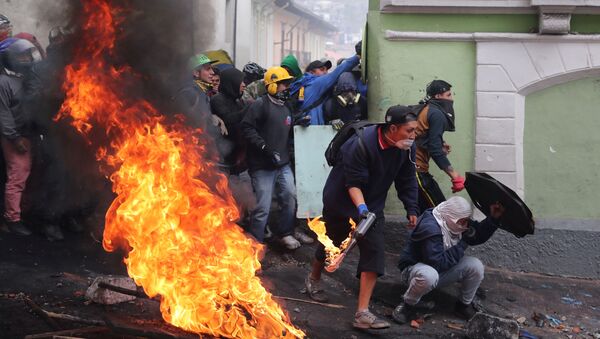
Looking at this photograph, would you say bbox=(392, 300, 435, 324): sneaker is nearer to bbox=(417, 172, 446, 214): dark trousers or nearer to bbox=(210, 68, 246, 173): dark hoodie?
bbox=(417, 172, 446, 214): dark trousers

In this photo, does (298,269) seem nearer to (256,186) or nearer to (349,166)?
(256,186)

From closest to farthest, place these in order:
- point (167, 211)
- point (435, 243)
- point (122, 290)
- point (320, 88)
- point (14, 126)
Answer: point (122, 290)
point (167, 211)
point (435, 243)
point (14, 126)
point (320, 88)

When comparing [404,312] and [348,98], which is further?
[348,98]

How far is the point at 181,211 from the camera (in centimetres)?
579

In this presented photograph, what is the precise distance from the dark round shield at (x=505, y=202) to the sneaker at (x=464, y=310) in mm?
911

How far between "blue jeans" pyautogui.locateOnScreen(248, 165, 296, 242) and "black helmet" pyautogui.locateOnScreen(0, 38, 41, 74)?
2672mm

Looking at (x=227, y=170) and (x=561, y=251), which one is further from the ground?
(x=227, y=170)

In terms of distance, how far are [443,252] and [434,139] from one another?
151cm

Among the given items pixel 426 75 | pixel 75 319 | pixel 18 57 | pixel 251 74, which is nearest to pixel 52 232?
pixel 18 57

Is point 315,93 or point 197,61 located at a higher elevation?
point 197,61

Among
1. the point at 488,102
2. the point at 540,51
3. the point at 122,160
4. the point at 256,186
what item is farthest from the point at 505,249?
the point at 122,160

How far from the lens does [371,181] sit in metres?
6.17

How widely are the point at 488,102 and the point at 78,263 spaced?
4933 millimetres

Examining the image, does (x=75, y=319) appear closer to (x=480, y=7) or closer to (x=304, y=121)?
(x=304, y=121)
